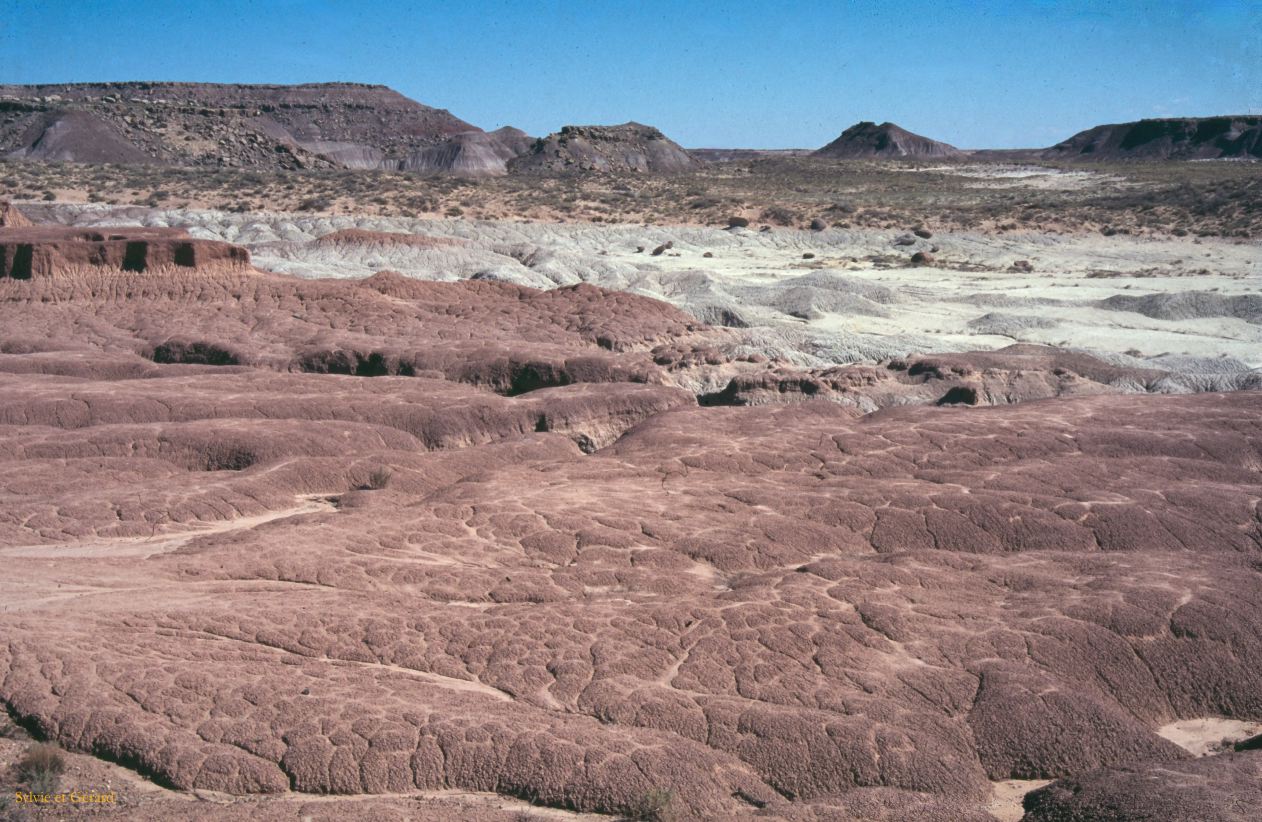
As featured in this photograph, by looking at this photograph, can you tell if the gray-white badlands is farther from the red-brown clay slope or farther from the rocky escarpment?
the rocky escarpment

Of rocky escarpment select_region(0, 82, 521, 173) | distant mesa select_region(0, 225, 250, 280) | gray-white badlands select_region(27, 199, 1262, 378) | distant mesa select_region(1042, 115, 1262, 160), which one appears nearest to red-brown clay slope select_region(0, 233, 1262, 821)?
distant mesa select_region(0, 225, 250, 280)

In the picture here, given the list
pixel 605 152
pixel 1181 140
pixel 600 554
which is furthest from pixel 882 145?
pixel 600 554

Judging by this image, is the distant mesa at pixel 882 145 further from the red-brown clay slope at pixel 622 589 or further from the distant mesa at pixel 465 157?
the red-brown clay slope at pixel 622 589

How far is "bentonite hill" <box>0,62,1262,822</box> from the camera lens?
284 inches

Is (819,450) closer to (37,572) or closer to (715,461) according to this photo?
(715,461)

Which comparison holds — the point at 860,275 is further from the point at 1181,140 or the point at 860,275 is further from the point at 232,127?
the point at 1181,140

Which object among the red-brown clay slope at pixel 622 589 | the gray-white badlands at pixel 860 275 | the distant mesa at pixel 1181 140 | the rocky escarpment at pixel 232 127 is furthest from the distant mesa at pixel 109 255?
the distant mesa at pixel 1181 140

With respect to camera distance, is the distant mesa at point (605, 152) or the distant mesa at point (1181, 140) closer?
the distant mesa at point (605, 152)

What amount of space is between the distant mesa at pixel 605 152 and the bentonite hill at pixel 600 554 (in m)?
67.6

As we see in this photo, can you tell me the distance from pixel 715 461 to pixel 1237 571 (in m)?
6.50

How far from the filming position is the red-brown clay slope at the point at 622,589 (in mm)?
7355

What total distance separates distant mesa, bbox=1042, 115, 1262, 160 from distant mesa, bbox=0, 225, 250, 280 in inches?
4924

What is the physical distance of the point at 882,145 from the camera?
14550 centimetres

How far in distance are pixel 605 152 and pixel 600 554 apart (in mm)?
93620
